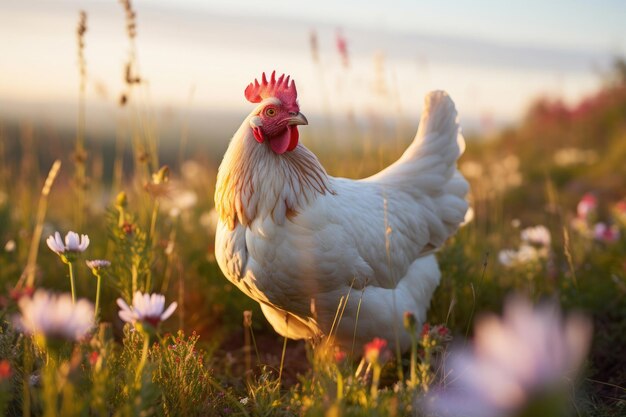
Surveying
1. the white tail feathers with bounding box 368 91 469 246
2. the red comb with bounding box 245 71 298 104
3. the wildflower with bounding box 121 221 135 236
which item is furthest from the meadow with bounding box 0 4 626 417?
the red comb with bounding box 245 71 298 104

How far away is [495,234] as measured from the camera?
18.5 ft

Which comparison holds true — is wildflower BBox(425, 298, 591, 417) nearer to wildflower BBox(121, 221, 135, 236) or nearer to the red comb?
the red comb

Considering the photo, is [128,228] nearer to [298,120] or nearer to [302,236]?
[302,236]

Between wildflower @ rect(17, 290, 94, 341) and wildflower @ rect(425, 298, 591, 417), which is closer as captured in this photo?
wildflower @ rect(425, 298, 591, 417)

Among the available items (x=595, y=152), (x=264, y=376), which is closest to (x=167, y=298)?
(x=264, y=376)

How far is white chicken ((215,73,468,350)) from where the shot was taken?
2781 millimetres

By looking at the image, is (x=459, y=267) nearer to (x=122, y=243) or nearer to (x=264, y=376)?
(x=264, y=376)

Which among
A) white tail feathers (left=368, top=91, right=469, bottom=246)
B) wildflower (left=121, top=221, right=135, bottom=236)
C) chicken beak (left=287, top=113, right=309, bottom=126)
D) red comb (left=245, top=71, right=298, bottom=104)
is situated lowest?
wildflower (left=121, top=221, right=135, bottom=236)

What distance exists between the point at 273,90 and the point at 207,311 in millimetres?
1980

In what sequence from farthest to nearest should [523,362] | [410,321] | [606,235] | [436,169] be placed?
[606,235] → [436,169] → [410,321] → [523,362]

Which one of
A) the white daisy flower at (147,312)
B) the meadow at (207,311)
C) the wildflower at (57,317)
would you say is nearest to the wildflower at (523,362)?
the meadow at (207,311)

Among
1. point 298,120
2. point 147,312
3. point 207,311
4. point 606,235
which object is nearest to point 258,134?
point 298,120

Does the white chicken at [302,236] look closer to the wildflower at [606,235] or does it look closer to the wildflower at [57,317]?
the wildflower at [57,317]

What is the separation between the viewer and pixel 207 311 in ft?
13.8
